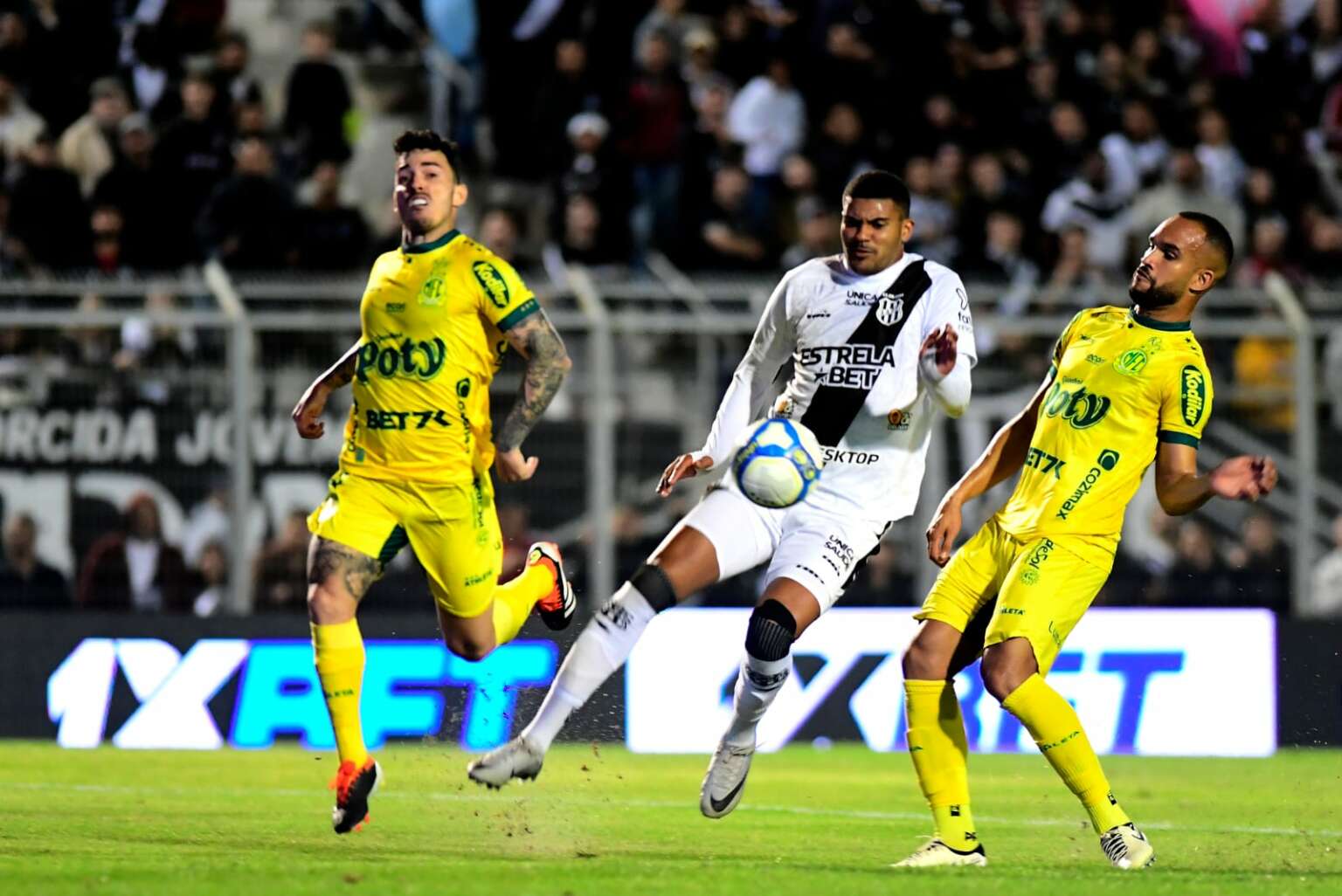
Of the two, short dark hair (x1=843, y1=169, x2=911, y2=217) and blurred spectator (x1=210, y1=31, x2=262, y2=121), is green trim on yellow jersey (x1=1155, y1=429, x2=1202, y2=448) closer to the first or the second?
short dark hair (x1=843, y1=169, x2=911, y2=217)

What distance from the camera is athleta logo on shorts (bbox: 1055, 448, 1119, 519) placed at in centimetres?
860

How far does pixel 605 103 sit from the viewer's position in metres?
18.3

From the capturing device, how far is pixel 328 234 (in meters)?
16.3

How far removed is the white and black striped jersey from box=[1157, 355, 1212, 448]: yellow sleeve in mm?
816

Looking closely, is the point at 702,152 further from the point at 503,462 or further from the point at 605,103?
the point at 503,462

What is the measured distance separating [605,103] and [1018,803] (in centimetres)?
841

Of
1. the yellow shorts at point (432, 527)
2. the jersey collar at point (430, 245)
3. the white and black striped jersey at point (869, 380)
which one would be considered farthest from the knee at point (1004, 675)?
the jersey collar at point (430, 245)

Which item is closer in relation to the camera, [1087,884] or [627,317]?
[1087,884]

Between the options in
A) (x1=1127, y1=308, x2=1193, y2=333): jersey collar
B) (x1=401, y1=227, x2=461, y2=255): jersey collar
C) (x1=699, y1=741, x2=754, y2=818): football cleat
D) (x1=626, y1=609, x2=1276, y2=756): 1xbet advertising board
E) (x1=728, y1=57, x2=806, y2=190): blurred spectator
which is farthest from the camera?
(x1=728, y1=57, x2=806, y2=190): blurred spectator

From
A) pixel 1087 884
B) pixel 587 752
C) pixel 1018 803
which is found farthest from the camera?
pixel 587 752

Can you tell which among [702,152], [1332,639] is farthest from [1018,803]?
[702,152]

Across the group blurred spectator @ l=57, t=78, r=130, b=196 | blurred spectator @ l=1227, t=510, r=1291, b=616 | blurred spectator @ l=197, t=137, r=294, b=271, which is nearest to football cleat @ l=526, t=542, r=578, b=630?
blurred spectator @ l=1227, t=510, r=1291, b=616

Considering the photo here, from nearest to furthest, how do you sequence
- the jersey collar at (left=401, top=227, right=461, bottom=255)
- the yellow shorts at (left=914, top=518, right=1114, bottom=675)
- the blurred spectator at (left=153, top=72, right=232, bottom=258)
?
the yellow shorts at (left=914, top=518, right=1114, bottom=675), the jersey collar at (left=401, top=227, right=461, bottom=255), the blurred spectator at (left=153, top=72, right=232, bottom=258)

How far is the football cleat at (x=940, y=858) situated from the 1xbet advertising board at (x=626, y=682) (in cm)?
599
